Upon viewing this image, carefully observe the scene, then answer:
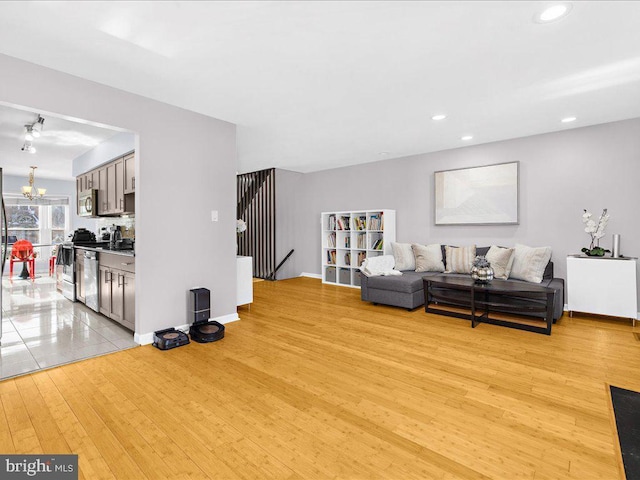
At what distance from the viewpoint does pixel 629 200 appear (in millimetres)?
3998

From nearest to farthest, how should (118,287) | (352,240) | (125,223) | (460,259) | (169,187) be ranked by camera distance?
1. (169,187)
2. (118,287)
3. (460,259)
4. (125,223)
5. (352,240)

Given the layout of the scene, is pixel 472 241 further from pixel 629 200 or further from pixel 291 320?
pixel 291 320

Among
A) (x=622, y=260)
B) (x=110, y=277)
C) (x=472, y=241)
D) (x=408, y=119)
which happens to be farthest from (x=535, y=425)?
(x=110, y=277)

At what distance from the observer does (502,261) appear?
451 centimetres

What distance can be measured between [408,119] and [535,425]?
131 inches

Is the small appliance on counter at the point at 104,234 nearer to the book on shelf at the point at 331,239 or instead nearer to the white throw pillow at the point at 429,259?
the book on shelf at the point at 331,239

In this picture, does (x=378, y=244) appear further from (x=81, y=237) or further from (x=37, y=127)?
(x=37, y=127)

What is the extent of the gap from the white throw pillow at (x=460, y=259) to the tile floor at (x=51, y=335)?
14.2 feet

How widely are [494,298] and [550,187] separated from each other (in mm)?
1762

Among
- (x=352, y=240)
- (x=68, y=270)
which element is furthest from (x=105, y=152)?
(x=352, y=240)

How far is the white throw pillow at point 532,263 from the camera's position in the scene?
165 inches

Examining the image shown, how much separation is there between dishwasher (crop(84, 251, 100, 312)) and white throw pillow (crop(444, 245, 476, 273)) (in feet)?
16.4

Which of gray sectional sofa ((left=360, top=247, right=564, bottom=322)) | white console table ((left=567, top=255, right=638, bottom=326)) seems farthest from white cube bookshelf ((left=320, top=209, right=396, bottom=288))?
white console table ((left=567, top=255, right=638, bottom=326))

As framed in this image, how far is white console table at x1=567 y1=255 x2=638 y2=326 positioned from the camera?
374cm
